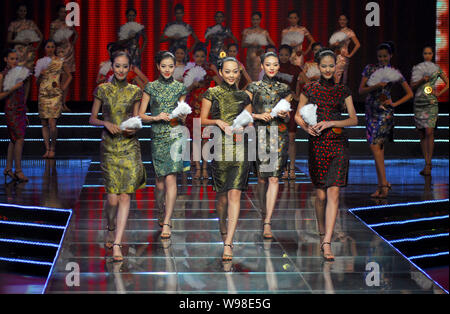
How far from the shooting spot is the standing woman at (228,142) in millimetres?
5406

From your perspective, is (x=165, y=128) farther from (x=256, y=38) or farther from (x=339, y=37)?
(x=339, y=37)

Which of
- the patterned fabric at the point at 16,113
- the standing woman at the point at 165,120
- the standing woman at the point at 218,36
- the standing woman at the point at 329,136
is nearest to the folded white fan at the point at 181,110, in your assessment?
the standing woman at the point at 165,120

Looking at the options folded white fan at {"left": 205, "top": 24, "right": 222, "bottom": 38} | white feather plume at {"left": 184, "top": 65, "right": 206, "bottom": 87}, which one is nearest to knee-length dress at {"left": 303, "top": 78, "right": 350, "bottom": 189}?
white feather plume at {"left": 184, "top": 65, "right": 206, "bottom": 87}

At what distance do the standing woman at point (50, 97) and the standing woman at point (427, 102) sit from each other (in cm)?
537

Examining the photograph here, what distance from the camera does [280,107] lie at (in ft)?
18.7

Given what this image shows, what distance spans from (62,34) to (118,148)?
786 centimetres

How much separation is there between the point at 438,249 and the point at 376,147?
4.65 ft

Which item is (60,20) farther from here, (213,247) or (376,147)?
(213,247)

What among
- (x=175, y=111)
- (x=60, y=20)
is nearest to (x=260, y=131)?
(x=175, y=111)

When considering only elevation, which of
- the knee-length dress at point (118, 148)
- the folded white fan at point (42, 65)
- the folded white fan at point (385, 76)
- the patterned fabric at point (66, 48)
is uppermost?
the patterned fabric at point (66, 48)

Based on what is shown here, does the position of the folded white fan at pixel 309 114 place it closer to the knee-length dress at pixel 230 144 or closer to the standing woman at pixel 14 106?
the knee-length dress at pixel 230 144

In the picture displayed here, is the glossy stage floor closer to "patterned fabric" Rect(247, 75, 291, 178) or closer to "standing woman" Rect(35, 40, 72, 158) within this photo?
"patterned fabric" Rect(247, 75, 291, 178)

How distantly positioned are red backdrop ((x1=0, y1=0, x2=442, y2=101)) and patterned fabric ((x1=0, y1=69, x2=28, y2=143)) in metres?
6.00

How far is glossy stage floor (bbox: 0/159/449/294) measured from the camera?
4785 millimetres
